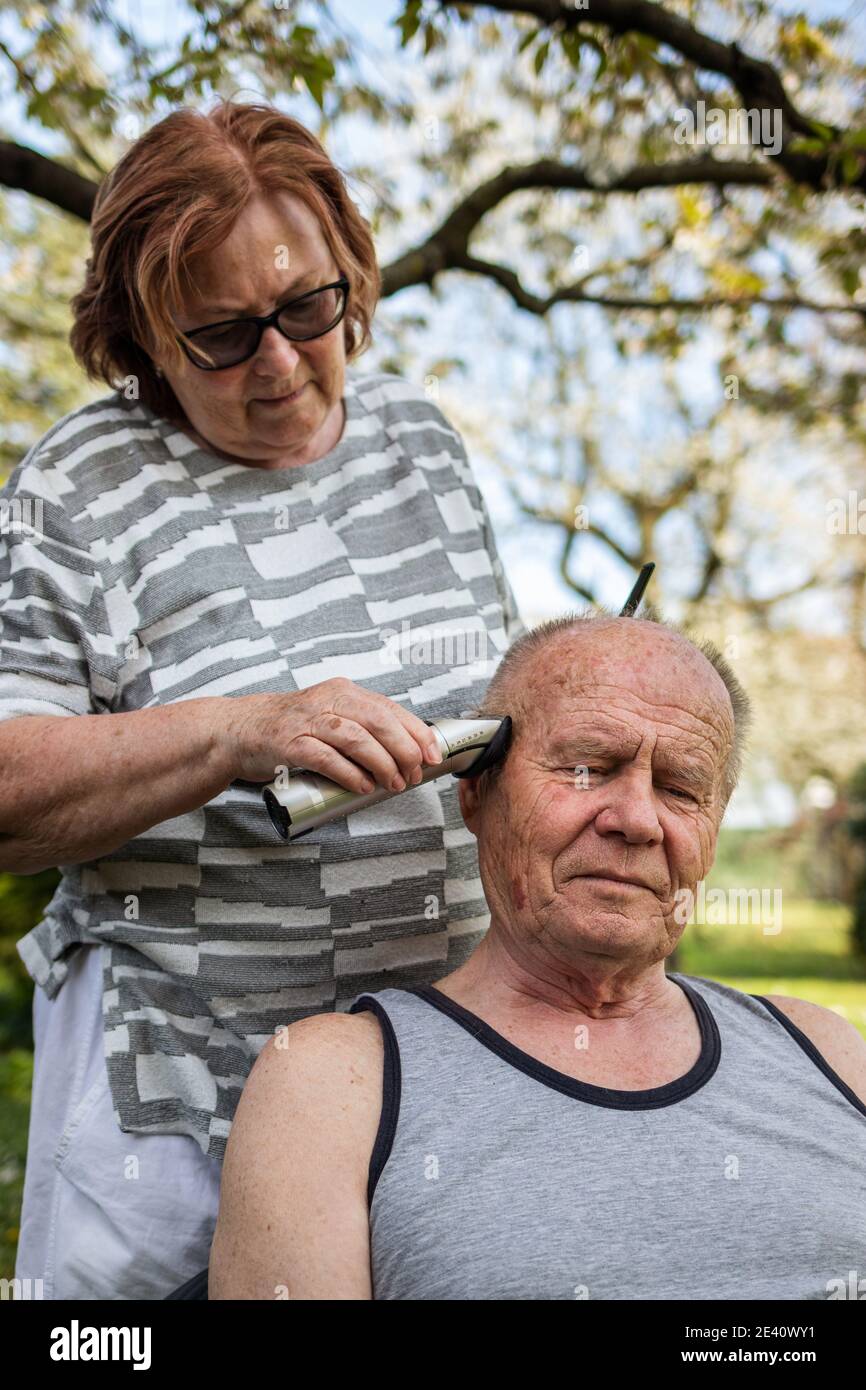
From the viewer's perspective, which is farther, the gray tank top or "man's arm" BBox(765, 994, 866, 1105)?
"man's arm" BBox(765, 994, 866, 1105)

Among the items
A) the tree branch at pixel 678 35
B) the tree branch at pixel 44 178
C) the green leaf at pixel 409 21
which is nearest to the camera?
Answer: the green leaf at pixel 409 21

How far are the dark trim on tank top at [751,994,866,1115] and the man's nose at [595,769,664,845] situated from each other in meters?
0.49

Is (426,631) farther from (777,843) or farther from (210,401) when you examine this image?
(777,843)

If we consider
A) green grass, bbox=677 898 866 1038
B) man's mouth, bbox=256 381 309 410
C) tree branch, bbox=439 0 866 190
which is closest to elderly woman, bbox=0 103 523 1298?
man's mouth, bbox=256 381 309 410

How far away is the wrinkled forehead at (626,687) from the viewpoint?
87.9 inches

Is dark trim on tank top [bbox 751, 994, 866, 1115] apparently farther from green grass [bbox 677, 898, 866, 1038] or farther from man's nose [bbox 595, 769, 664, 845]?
green grass [bbox 677, 898, 866, 1038]

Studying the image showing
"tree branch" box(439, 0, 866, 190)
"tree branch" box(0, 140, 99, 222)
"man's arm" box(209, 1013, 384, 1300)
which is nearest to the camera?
"man's arm" box(209, 1013, 384, 1300)

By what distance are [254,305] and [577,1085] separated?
1.56m

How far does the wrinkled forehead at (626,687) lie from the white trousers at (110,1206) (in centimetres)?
101

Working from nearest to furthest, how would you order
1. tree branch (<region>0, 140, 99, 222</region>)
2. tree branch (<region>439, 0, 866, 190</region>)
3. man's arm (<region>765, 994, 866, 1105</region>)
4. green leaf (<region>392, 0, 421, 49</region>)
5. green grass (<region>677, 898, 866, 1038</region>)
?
man's arm (<region>765, 994, 866, 1105</region>) < green leaf (<region>392, 0, 421, 49</region>) < tree branch (<region>0, 140, 99, 222</region>) < tree branch (<region>439, 0, 866, 190</region>) < green grass (<region>677, 898, 866, 1038</region>)

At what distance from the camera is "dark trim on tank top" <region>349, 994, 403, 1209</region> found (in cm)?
191

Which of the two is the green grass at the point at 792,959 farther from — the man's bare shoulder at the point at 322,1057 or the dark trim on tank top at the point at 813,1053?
the man's bare shoulder at the point at 322,1057

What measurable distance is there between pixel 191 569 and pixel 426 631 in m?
0.49

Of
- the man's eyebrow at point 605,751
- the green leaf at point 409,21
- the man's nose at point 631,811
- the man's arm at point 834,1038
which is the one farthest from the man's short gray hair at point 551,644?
the green leaf at point 409,21
